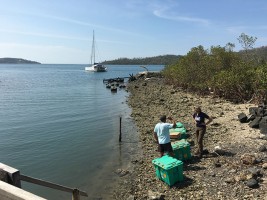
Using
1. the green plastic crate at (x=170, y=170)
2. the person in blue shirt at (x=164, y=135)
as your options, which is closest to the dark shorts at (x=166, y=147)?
the person in blue shirt at (x=164, y=135)

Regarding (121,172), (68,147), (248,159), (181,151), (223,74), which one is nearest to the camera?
(248,159)

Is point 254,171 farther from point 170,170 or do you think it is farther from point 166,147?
point 166,147

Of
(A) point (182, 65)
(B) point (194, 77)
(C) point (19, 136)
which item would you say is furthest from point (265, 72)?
(C) point (19, 136)

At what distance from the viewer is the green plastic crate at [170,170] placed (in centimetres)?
1190

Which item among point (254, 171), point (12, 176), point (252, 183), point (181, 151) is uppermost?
point (12, 176)

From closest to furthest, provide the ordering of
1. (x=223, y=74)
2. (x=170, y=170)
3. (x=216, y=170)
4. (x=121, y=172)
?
(x=170, y=170) < (x=216, y=170) < (x=121, y=172) < (x=223, y=74)

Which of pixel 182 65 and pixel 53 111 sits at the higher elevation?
pixel 182 65

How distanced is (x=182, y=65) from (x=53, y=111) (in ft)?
66.2

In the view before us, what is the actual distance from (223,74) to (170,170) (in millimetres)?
21424

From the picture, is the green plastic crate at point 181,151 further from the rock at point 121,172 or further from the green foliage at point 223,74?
the green foliage at point 223,74

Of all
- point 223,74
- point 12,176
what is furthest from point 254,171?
point 223,74

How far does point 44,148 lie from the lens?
20375mm

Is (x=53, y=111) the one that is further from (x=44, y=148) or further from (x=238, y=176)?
(x=238, y=176)

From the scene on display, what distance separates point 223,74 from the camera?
31.0 meters
